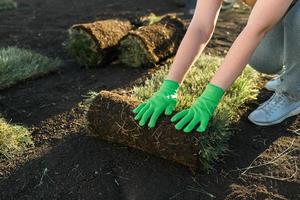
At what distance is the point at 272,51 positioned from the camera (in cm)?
316

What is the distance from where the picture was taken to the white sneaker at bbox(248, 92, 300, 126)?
2.97 m

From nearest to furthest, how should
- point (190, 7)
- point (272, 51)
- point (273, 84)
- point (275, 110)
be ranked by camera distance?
point (275, 110)
point (272, 51)
point (273, 84)
point (190, 7)

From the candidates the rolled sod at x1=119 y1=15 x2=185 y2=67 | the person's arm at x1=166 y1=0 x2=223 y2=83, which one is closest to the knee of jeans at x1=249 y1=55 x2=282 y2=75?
the person's arm at x1=166 y1=0 x2=223 y2=83

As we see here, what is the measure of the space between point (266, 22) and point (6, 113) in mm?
1871

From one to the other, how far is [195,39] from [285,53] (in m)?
0.71

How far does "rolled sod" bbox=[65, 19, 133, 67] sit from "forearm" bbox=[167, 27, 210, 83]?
133 centimetres

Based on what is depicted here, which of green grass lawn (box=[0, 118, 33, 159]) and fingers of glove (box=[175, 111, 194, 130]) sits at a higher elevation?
fingers of glove (box=[175, 111, 194, 130])

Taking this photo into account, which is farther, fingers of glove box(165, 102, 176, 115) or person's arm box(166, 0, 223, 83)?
person's arm box(166, 0, 223, 83)

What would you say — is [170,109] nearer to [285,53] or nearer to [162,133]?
[162,133]

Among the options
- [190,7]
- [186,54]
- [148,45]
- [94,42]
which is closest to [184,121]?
[186,54]

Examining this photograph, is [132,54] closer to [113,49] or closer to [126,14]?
[113,49]

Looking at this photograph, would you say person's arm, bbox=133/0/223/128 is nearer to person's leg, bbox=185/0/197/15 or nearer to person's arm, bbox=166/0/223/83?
person's arm, bbox=166/0/223/83

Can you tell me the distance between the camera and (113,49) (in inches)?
153

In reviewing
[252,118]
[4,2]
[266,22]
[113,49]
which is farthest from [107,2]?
[266,22]
